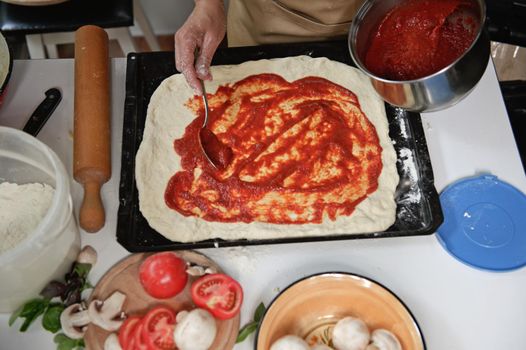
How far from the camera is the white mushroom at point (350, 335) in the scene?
3.91ft

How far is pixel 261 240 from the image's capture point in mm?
1364

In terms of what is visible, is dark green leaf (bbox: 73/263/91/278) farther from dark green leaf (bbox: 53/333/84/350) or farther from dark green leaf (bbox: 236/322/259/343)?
dark green leaf (bbox: 236/322/259/343)

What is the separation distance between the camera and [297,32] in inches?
68.6

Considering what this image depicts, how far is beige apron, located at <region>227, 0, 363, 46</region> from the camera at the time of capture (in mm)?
1655

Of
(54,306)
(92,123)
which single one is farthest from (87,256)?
(92,123)

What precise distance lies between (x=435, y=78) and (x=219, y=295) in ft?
2.25

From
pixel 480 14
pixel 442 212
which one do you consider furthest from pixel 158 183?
pixel 480 14

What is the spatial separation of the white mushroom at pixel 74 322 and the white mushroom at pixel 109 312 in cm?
2

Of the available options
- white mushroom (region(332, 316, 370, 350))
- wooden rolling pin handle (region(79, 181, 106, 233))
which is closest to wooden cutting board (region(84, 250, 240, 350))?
wooden rolling pin handle (region(79, 181, 106, 233))

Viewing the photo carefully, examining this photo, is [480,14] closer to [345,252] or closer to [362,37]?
[362,37]

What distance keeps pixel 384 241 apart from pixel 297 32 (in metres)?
0.73

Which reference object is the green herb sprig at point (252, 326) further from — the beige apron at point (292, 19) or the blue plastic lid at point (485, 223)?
the beige apron at point (292, 19)

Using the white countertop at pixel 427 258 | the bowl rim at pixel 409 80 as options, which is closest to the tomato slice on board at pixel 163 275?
the white countertop at pixel 427 258

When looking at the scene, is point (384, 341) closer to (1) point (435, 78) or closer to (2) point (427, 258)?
(2) point (427, 258)
